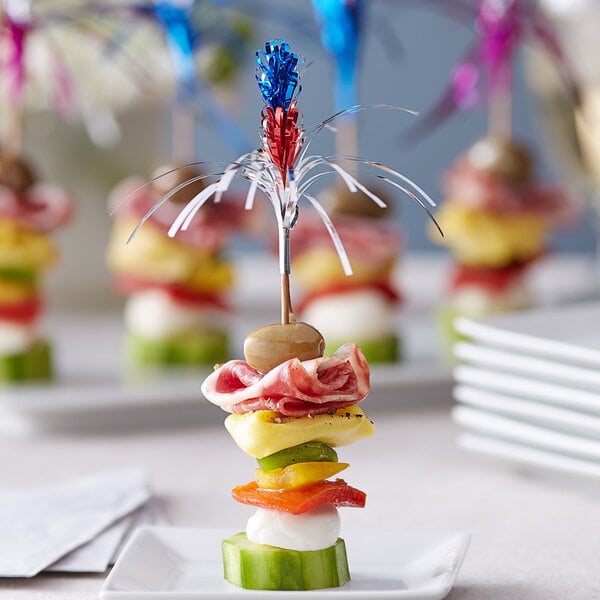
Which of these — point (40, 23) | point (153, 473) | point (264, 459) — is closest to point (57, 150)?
point (40, 23)

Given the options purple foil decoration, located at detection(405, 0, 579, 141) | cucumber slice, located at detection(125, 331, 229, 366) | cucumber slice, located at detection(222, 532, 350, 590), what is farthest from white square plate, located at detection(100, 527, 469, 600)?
purple foil decoration, located at detection(405, 0, 579, 141)

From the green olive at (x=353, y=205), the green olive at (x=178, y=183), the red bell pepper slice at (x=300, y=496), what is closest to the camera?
the red bell pepper slice at (x=300, y=496)

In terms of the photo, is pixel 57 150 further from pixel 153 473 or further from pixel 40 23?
pixel 153 473

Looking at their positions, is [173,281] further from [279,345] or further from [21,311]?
[279,345]

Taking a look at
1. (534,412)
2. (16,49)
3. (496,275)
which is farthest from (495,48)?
(534,412)

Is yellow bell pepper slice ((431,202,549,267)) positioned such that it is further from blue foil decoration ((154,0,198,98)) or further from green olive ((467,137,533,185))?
blue foil decoration ((154,0,198,98))

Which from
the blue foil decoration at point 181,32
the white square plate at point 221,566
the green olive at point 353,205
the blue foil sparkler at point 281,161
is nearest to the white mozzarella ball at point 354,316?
the green olive at point 353,205

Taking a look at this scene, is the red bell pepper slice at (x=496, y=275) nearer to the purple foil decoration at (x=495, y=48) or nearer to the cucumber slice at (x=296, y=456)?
the purple foil decoration at (x=495, y=48)
